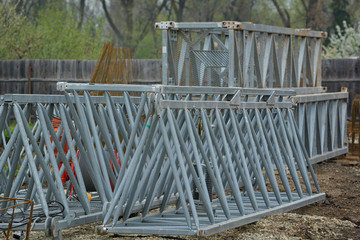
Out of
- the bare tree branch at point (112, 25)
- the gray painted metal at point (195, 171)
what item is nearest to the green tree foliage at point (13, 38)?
the bare tree branch at point (112, 25)

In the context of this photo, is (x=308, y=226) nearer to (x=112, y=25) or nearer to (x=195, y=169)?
(x=195, y=169)

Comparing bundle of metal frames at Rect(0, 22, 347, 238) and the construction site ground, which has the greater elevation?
bundle of metal frames at Rect(0, 22, 347, 238)

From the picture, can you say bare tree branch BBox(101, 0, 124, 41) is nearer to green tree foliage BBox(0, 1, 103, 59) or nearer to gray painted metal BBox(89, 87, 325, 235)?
green tree foliage BBox(0, 1, 103, 59)

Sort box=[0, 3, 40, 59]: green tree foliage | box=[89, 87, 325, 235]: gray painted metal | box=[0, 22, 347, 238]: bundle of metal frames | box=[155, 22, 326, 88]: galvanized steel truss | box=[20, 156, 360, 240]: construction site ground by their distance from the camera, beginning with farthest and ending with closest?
box=[0, 3, 40, 59]: green tree foliage
box=[155, 22, 326, 88]: galvanized steel truss
box=[20, 156, 360, 240]: construction site ground
box=[0, 22, 347, 238]: bundle of metal frames
box=[89, 87, 325, 235]: gray painted metal

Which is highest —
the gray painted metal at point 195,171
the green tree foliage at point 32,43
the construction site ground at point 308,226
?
the green tree foliage at point 32,43

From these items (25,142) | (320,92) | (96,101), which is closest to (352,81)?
(320,92)

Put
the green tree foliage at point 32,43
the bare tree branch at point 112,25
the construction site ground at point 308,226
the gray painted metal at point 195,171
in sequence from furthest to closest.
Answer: the bare tree branch at point 112,25, the green tree foliage at point 32,43, the construction site ground at point 308,226, the gray painted metal at point 195,171

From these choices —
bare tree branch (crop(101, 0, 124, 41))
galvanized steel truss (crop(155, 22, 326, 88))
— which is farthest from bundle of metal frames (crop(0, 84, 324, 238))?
bare tree branch (crop(101, 0, 124, 41))

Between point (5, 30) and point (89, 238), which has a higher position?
point (5, 30)

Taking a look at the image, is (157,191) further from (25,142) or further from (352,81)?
(352,81)

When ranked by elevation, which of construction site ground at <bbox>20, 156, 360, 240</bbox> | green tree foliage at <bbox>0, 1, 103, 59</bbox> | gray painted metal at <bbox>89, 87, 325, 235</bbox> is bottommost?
construction site ground at <bbox>20, 156, 360, 240</bbox>

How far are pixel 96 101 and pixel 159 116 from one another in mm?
1554

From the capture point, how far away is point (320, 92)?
1477 centimetres

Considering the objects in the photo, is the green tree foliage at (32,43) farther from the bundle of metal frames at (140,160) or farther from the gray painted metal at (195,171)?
the gray painted metal at (195,171)
